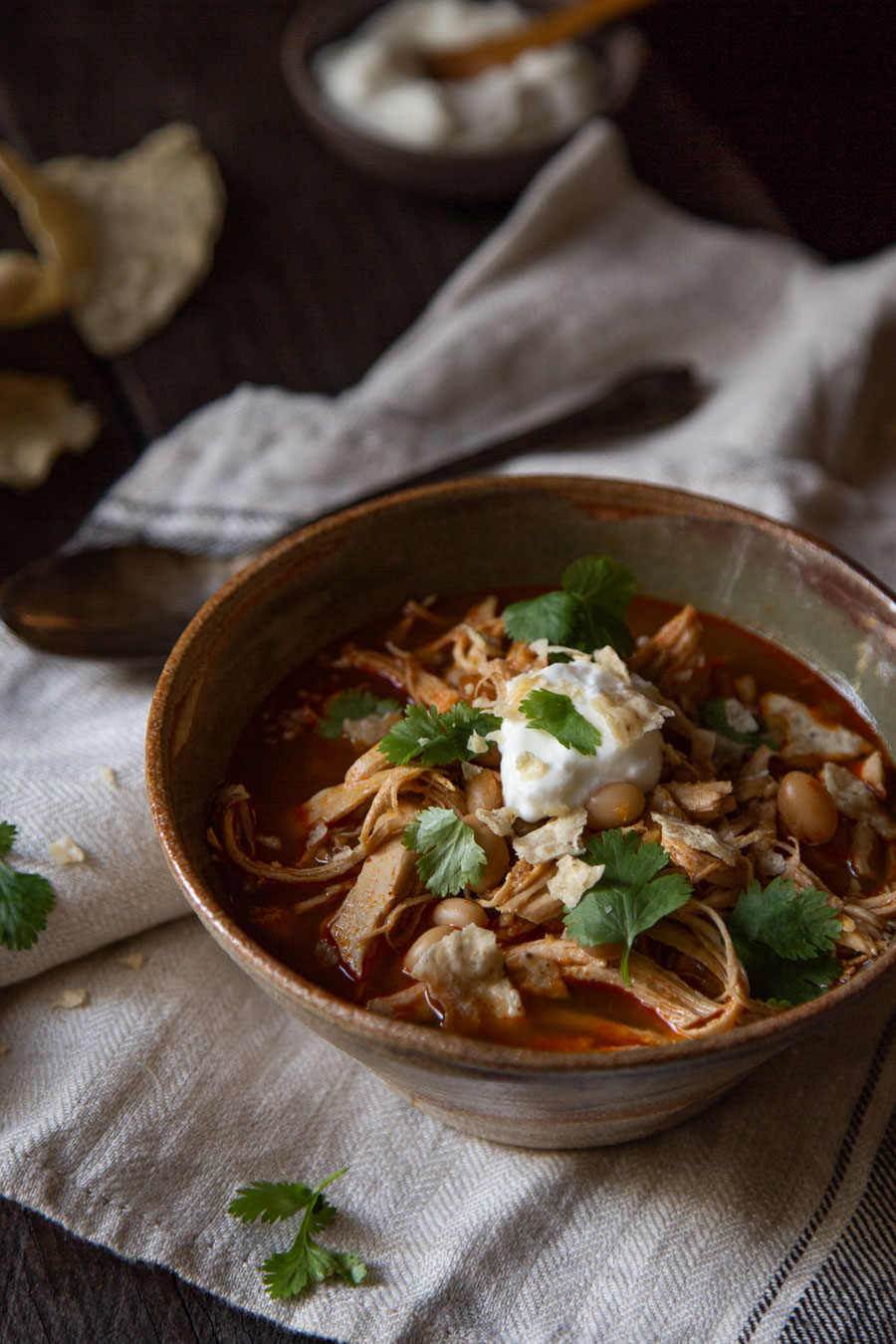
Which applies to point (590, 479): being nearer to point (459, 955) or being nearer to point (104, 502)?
point (459, 955)

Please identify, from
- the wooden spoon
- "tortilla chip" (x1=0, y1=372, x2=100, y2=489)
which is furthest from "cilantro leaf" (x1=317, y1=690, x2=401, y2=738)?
the wooden spoon

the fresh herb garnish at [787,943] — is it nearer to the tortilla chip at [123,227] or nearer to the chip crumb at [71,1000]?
the chip crumb at [71,1000]

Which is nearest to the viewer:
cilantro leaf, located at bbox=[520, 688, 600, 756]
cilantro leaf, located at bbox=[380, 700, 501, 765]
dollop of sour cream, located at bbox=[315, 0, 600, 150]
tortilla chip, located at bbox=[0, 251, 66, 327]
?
cilantro leaf, located at bbox=[520, 688, 600, 756]

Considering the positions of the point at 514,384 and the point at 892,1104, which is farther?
the point at 514,384

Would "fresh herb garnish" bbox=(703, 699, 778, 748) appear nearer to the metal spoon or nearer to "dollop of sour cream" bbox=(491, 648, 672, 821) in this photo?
"dollop of sour cream" bbox=(491, 648, 672, 821)

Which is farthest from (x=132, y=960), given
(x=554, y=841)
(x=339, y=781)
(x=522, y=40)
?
(x=522, y=40)

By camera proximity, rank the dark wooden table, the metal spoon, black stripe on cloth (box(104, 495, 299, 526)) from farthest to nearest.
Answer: the dark wooden table, black stripe on cloth (box(104, 495, 299, 526)), the metal spoon

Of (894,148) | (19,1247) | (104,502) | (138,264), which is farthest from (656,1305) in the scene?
(894,148)
